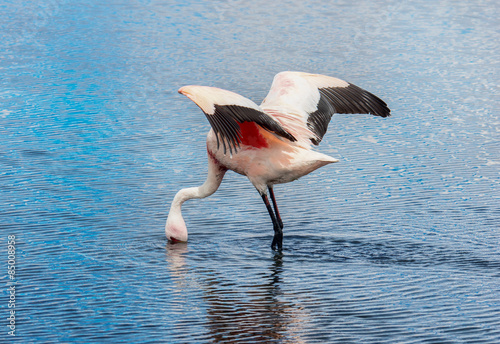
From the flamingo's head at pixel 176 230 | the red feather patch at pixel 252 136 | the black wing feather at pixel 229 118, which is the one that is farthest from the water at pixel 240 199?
the black wing feather at pixel 229 118

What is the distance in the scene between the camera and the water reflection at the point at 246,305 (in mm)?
6461

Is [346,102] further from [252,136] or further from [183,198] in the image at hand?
[183,198]

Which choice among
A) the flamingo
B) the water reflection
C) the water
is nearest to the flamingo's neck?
the flamingo

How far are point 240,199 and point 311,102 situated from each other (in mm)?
1613

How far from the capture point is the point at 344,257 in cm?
814

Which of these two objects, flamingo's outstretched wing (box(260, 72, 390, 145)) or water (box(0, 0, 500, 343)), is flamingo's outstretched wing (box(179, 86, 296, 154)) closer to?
flamingo's outstretched wing (box(260, 72, 390, 145))

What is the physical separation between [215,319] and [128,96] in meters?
8.68

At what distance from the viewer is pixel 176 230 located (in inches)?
339

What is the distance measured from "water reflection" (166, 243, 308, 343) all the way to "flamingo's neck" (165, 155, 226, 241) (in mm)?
381

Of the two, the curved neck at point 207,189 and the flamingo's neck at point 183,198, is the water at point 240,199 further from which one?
the curved neck at point 207,189

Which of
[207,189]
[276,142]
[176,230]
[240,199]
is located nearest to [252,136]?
[276,142]

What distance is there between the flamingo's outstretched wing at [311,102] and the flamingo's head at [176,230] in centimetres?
150

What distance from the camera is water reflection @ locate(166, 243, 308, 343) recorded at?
21.2 feet

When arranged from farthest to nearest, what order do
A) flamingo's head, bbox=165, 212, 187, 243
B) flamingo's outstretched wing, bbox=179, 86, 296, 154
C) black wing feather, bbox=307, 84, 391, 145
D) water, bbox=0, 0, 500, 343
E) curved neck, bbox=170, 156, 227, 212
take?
black wing feather, bbox=307, 84, 391, 145, curved neck, bbox=170, 156, 227, 212, flamingo's head, bbox=165, 212, 187, 243, flamingo's outstretched wing, bbox=179, 86, 296, 154, water, bbox=0, 0, 500, 343
